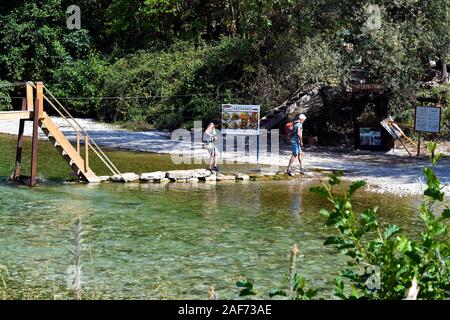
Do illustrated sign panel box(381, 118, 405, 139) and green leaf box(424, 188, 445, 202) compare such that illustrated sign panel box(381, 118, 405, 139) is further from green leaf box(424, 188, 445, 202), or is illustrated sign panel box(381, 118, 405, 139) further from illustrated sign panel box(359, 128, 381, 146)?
green leaf box(424, 188, 445, 202)

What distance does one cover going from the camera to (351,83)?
2922cm

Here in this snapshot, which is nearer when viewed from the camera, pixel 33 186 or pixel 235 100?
pixel 33 186

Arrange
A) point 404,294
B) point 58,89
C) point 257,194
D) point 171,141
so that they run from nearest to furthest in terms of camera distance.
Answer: point 404,294, point 257,194, point 171,141, point 58,89

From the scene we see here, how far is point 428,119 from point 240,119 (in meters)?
6.56

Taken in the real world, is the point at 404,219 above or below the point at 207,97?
below

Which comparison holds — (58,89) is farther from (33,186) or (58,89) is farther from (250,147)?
(33,186)

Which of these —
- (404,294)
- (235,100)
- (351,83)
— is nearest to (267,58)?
(235,100)

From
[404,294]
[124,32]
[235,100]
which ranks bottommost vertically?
[404,294]

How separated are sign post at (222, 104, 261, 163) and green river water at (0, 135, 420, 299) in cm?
413

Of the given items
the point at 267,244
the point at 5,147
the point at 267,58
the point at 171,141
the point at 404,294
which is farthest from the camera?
the point at 267,58

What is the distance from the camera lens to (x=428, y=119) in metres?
26.0

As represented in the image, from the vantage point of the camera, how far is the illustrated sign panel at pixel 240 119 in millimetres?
24938

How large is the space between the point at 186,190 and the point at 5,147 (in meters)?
11.0

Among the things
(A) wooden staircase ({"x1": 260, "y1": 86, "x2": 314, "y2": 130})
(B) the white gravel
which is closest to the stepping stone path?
(B) the white gravel
